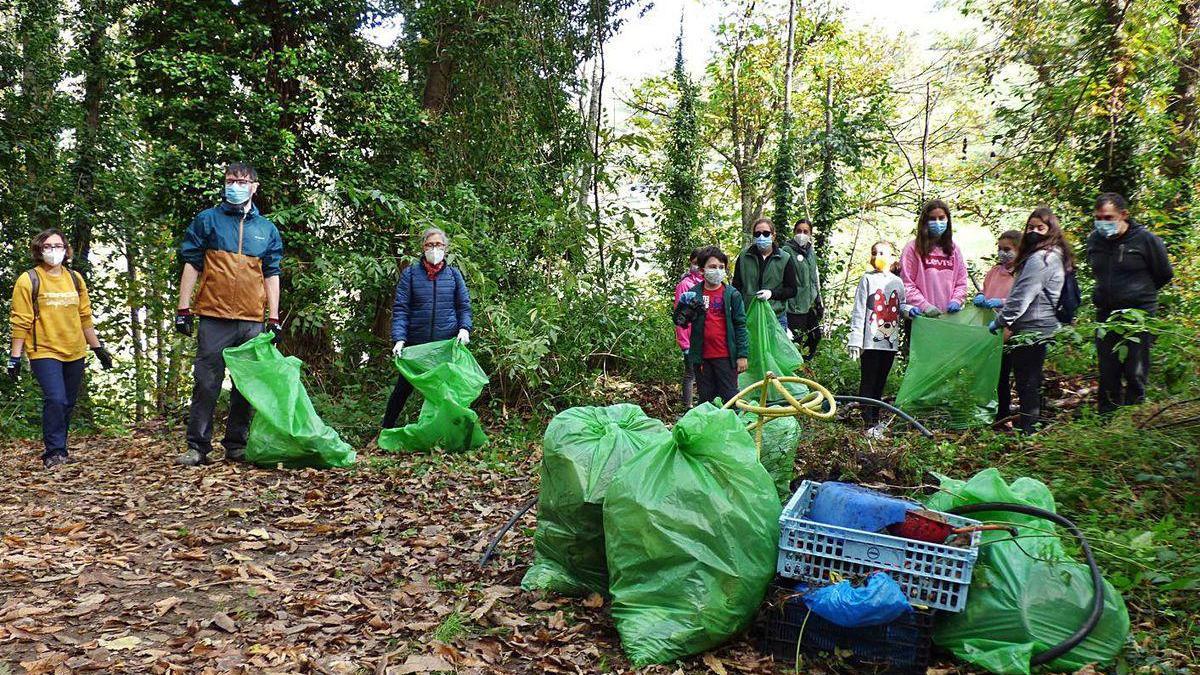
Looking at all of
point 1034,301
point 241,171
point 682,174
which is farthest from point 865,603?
point 682,174

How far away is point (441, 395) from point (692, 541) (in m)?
3.11

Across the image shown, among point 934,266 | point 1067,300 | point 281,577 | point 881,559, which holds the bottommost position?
point 281,577

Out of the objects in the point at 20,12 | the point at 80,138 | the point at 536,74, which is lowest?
the point at 80,138

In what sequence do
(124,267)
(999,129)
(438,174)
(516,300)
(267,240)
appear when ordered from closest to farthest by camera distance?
(267,240) → (516,300) → (438,174) → (999,129) → (124,267)

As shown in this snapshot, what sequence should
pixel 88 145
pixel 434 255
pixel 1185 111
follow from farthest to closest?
pixel 88 145 → pixel 1185 111 → pixel 434 255

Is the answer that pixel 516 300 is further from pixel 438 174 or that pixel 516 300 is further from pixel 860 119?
pixel 860 119

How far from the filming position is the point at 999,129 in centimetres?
916

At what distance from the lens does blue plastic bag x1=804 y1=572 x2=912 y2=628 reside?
2.48 meters

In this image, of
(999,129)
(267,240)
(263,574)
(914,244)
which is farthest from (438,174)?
(999,129)

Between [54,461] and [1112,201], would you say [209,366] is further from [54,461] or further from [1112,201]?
[1112,201]

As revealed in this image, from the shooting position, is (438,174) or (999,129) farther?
(999,129)

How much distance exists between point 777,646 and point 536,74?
7348mm

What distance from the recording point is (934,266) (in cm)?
562

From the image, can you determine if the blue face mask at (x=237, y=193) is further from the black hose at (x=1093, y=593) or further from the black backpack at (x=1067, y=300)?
the black backpack at (x=1067, y=300)
